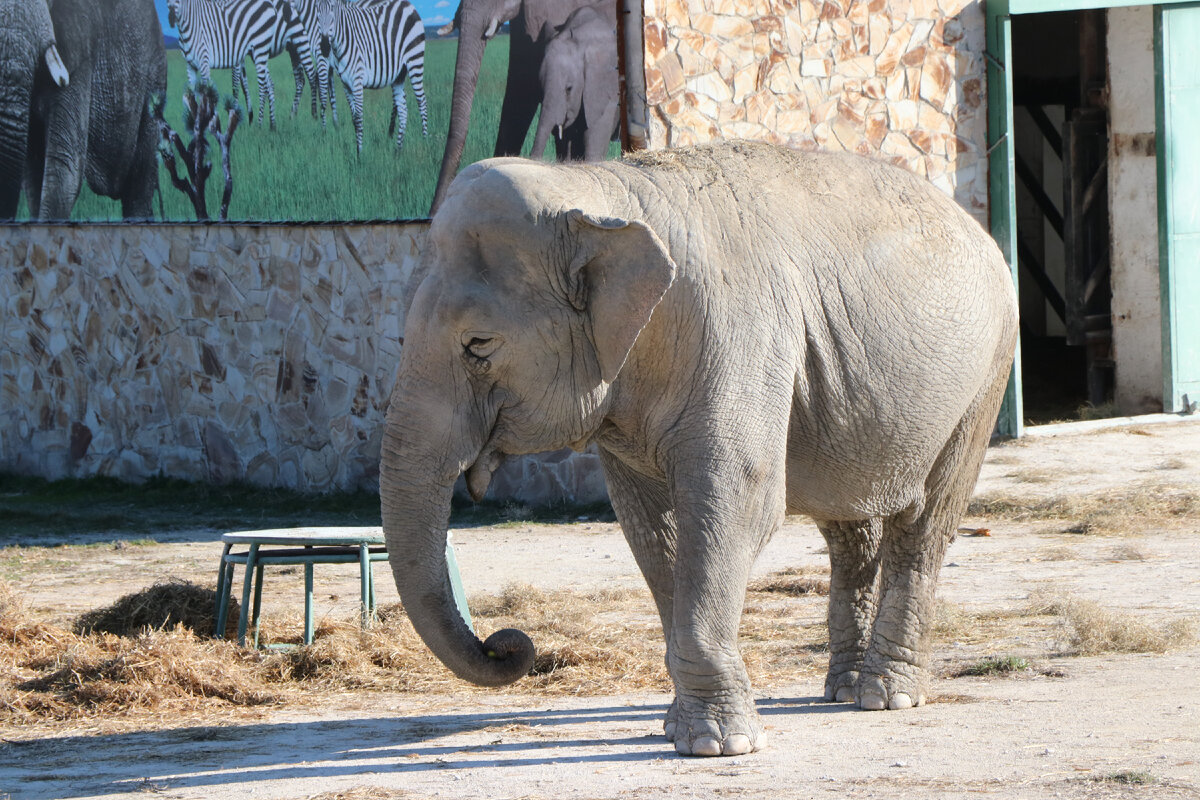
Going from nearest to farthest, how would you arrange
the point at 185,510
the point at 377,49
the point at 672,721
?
the point at 672,721
the point at 377,49
the point at 185,510

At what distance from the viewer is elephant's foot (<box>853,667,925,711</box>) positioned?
6332 mm

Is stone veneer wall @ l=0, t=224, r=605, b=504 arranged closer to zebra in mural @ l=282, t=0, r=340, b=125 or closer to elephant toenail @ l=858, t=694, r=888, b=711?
zebra in mural @ l=282, t=0, r=340, b=125

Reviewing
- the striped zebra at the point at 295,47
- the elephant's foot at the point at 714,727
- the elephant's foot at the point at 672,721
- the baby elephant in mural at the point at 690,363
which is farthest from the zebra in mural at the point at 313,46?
the elephant's foot at the point at 714,727

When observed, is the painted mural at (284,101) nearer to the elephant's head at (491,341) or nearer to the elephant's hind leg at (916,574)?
the elephant's hind leg at (916,574)

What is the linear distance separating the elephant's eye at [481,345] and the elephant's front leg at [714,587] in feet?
2.33

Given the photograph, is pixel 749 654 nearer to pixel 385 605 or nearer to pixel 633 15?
pixel 385 605

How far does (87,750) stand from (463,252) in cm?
237

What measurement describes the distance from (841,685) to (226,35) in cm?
875

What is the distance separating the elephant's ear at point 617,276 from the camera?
5.26 meters

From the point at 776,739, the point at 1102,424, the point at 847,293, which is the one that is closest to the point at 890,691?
the point at 776,739

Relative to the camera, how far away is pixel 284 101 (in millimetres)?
13023

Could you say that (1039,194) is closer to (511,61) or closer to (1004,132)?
(1004,132)

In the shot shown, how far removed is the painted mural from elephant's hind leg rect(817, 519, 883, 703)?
15.8ft

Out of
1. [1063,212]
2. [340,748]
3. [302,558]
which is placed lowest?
[340,748]
